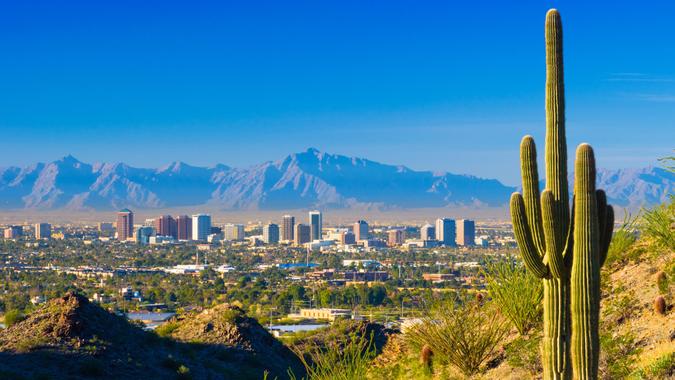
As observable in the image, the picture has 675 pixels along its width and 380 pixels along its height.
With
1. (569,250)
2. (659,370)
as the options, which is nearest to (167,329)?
(659,370)

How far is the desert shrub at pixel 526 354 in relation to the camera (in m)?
12.9

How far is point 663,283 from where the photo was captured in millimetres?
13438

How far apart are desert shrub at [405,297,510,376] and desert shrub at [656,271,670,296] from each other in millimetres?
2288

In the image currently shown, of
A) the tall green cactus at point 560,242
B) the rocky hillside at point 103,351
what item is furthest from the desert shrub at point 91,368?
the tall green cactus at point 560,242

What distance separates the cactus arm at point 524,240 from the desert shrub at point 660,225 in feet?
18.3

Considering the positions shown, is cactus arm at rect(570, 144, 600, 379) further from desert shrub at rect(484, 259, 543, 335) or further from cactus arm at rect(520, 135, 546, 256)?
desert shrub at rect(484, 259, 543, 335)

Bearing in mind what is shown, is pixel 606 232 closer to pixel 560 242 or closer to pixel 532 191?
pixel 560 242

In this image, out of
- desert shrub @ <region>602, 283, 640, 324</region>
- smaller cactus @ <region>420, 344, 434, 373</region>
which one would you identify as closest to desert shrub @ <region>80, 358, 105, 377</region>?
smaller cactus @ <region>420, 344, 434, 373</region>

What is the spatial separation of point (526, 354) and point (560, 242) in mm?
4116

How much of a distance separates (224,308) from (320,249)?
156m

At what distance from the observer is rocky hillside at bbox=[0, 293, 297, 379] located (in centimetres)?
2080

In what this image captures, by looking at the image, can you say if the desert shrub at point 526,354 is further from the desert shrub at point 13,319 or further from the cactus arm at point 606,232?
the desert shrub at point 13,319

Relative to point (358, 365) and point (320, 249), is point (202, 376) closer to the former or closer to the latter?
point (358, 365)

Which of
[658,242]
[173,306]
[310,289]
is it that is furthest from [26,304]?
[658,242]
